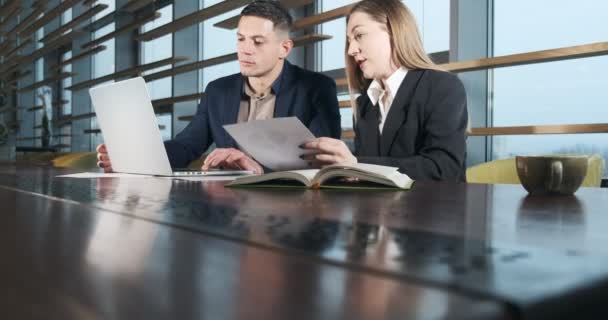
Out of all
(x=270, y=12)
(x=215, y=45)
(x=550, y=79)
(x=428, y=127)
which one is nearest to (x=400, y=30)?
(x=428, y=127)

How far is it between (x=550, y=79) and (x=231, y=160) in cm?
141

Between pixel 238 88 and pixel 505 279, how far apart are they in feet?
7.00

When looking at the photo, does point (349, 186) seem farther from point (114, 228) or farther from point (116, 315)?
point (116, 315)

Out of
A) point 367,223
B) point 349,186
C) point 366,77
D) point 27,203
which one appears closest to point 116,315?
point 367,223

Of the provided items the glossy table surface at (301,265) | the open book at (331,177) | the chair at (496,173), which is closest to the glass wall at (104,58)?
the chair at (496,173)

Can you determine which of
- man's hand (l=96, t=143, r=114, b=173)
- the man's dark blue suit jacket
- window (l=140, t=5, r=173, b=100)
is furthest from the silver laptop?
window (l=140, t=5, r=173, b=100)

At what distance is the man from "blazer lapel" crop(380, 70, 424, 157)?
404mm

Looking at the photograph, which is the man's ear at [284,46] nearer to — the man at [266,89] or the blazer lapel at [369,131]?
the man at [266,89]

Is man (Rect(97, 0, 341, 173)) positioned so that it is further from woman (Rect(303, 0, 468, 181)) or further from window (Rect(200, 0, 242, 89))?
window (Rect(200, 0, 242, 89))

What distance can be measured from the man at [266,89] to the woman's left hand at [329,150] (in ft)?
2.78

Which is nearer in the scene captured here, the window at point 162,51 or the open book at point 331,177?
the open book at point 331,177

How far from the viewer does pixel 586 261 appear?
0.99 feet

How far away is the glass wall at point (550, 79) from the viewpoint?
2.23m

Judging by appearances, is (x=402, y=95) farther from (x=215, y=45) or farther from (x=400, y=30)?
(x=215, y=45)
